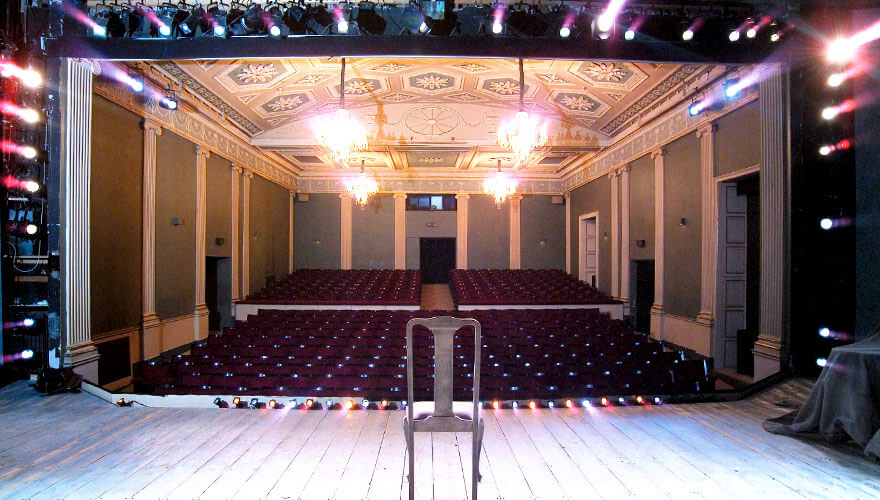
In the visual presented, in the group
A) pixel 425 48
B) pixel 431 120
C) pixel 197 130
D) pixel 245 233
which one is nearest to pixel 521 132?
pixel 425 48

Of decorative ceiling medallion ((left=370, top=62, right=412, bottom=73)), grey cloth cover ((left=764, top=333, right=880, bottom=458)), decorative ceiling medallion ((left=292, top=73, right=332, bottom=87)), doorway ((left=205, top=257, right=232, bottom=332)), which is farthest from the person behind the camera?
doorway ((left=205, top=257, right=232, bottom=332))

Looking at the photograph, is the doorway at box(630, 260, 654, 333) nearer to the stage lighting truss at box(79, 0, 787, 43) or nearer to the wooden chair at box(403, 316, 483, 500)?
the stage lighting truss at box(79, 0, 787, 43)

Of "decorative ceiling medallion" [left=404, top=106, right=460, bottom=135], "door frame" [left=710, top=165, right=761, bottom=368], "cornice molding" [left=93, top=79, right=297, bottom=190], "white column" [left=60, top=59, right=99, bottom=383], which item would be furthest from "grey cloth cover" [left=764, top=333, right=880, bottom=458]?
"decorative ceiling medallion" [left=404, top=106, right=460, bottom=135]

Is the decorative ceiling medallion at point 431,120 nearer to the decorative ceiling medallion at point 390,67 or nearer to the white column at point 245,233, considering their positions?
the decorative ceiling medallion at point 390,67

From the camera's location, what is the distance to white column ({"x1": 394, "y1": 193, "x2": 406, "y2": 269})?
15.2 metres

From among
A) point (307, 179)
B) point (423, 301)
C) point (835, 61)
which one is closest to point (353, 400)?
point (835, 61)

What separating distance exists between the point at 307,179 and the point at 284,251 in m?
2.61

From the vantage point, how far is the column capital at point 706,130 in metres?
7.01

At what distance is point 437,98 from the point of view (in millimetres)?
9945

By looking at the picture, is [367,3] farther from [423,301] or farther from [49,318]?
[423,301]

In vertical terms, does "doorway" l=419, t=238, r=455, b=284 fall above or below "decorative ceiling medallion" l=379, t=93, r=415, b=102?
below

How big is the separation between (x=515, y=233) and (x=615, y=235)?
15.4 ft

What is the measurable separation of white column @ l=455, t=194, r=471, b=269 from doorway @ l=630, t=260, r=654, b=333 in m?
6.24

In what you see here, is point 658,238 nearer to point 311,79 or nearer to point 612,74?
point 612,74
